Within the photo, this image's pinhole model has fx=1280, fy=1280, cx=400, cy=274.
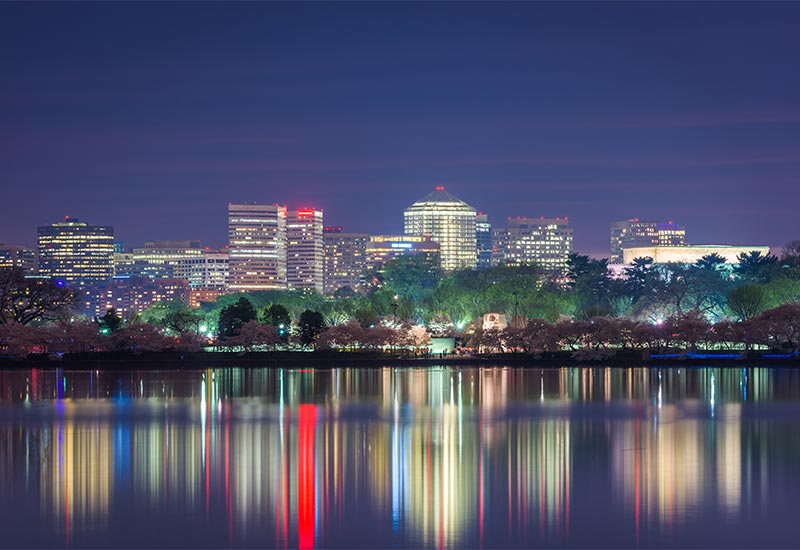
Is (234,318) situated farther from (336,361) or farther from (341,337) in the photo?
(336,361)

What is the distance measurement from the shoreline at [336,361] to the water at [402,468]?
26.9 meters

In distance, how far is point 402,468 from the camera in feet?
135

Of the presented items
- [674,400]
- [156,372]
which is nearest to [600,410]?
[674,400]

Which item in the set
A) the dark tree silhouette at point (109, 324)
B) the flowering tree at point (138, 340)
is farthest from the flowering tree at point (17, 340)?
the dark tree silhouette at point (109, 324)

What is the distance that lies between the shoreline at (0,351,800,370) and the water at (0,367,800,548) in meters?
26.9

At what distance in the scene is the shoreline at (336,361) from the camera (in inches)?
3839

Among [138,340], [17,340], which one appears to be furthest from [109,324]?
[17,340]

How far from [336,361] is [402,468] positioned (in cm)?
6047

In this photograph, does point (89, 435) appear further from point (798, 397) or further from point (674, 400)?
point (798, 397)

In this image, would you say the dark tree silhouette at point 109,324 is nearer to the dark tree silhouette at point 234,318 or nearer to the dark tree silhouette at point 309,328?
the dark tree silhouette at point 234,318

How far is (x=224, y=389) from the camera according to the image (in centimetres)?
7375

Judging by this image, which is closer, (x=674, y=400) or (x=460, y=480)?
(x=460, y=480)

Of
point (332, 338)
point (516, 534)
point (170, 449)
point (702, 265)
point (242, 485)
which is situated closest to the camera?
point (516, 534)

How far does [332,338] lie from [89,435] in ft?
184
